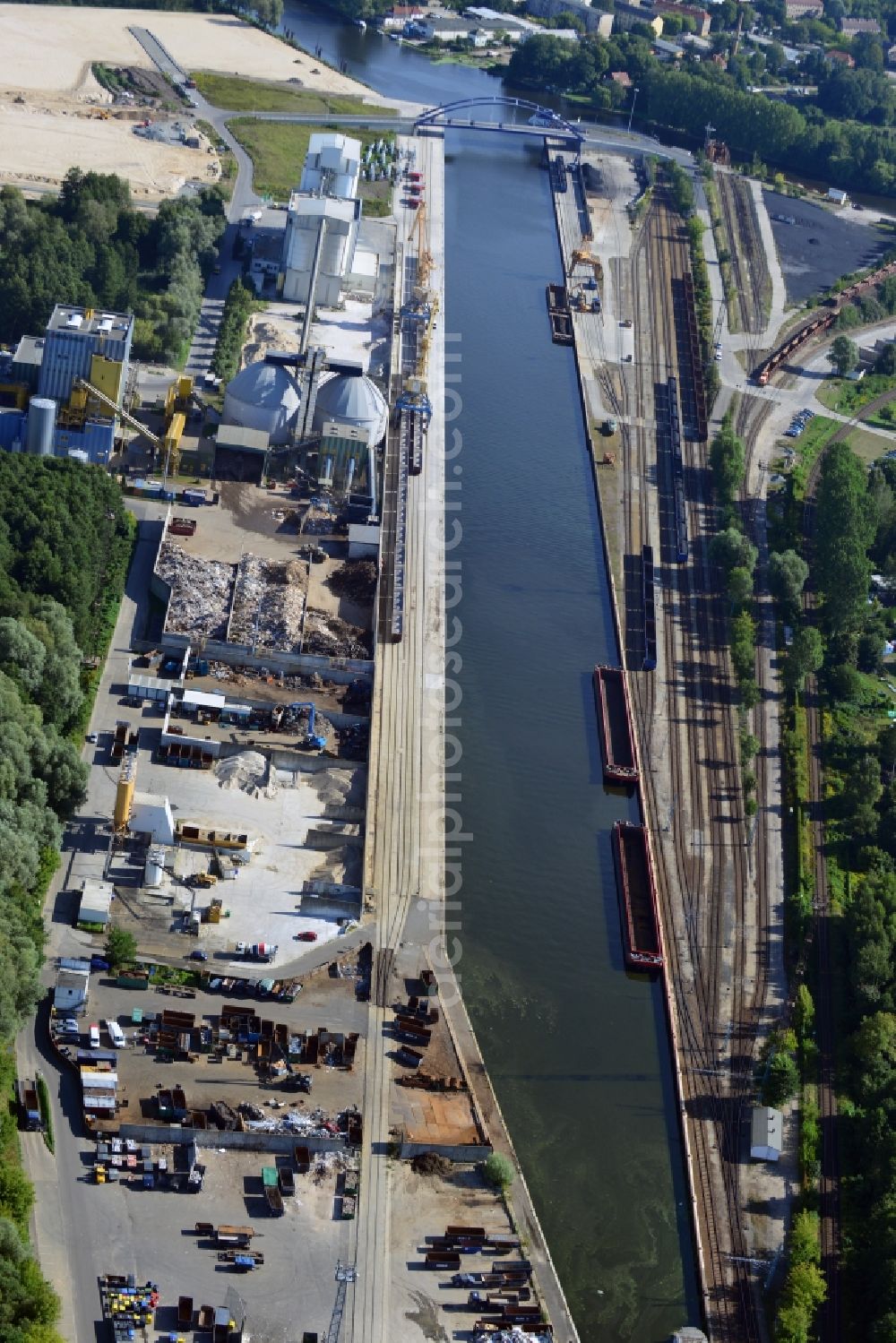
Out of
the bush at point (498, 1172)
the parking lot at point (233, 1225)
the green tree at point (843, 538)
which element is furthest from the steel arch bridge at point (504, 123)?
the parking lot at point (233, 1225)

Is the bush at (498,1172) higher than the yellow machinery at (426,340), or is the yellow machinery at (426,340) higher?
the yellow machinery at (426,340)

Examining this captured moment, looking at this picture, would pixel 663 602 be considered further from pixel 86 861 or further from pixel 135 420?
pixel 86 861

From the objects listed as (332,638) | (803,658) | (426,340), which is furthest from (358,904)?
(426,340)

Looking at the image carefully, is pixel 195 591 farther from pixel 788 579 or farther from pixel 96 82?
pixel 96 82

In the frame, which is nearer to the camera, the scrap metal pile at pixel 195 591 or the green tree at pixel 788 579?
the scrap metal pile at pixel 195 591

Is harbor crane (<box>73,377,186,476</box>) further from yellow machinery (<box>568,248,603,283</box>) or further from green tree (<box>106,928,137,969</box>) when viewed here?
yellow machinery (<box>568,248,603,283</box>)

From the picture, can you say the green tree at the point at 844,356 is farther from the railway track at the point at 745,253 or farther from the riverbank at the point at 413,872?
the riverbank at the point at 413,872
